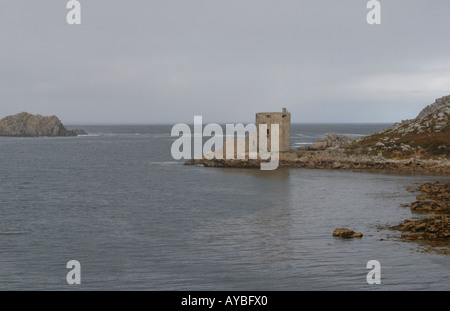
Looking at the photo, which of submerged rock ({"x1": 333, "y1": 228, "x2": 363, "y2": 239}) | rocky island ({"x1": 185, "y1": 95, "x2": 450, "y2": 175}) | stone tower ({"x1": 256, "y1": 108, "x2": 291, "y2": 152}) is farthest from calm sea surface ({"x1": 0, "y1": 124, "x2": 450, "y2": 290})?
stone tower ({"x1": 256, "y1": 108, "x2": 291, "y2": 152})

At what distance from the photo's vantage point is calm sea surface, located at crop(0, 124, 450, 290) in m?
21.5

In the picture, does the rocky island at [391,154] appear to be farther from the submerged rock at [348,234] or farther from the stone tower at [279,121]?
the submerged rock at [348,234]

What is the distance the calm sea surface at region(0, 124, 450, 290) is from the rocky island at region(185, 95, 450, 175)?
325 inches

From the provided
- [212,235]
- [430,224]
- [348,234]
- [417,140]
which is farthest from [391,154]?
[212,235]

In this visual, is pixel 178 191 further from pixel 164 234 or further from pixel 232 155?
pixel 232 155

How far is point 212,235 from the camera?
2988 cm

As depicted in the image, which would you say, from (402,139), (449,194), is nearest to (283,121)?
(402,139)

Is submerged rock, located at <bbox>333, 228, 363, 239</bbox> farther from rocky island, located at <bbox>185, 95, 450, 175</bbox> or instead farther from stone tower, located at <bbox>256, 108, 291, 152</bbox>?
stone tower, located at <bbox>256, 108, 291, 152</bbox>

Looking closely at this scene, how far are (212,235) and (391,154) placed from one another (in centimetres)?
4611

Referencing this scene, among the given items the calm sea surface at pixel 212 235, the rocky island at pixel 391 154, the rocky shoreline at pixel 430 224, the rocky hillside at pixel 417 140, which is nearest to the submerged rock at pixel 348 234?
the calm sea surface at pixel 212 235

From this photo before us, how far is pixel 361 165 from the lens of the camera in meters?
67.8

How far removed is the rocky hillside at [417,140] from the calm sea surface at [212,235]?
11.7 metres

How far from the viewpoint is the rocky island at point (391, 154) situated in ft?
215

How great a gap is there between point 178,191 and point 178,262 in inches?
1030
